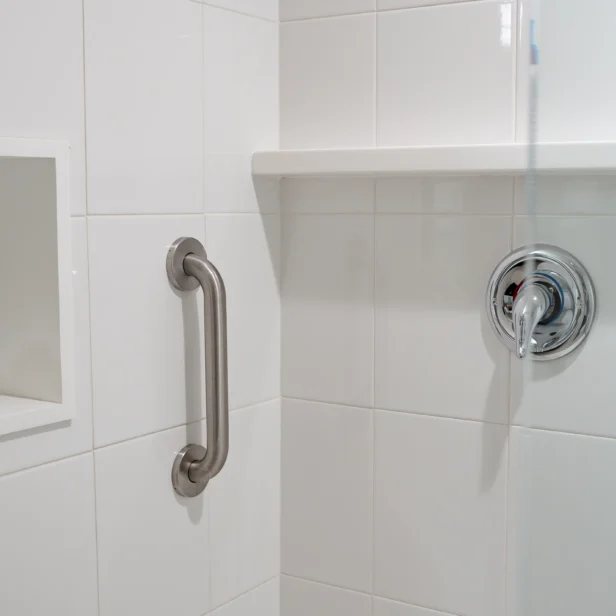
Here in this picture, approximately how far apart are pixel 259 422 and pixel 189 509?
23cm

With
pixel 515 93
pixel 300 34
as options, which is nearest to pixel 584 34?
pixel 515 93

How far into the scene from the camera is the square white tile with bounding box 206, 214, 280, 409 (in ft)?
4.75

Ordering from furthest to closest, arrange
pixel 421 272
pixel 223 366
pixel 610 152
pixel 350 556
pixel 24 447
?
pixel 350 556
pixel 421 272
pixel 223 366
pixel 24 447
pixel 610 152

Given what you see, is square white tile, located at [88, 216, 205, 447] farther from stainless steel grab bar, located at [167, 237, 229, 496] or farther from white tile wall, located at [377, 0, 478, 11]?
white tile wall, located at [377, 0, 478, 11]

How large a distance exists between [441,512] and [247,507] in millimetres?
337

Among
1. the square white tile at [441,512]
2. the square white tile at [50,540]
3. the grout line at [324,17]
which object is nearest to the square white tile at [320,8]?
the grout line at [324,17]

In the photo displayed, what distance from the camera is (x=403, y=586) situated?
A: 150 cm

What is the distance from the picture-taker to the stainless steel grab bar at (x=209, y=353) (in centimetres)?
129

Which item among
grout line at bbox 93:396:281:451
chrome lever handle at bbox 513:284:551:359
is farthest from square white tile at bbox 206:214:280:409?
chrome lever handle at bbox 513:284:551:359

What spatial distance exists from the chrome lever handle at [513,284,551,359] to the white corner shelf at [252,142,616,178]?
35 centimetres

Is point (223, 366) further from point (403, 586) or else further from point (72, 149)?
point (403, 586)

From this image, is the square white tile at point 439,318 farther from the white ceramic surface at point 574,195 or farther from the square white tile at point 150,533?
the white ceramic surface at point 574,195

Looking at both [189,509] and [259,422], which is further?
[259,422]

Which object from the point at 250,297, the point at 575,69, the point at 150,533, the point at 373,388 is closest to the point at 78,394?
the point at 150,533
